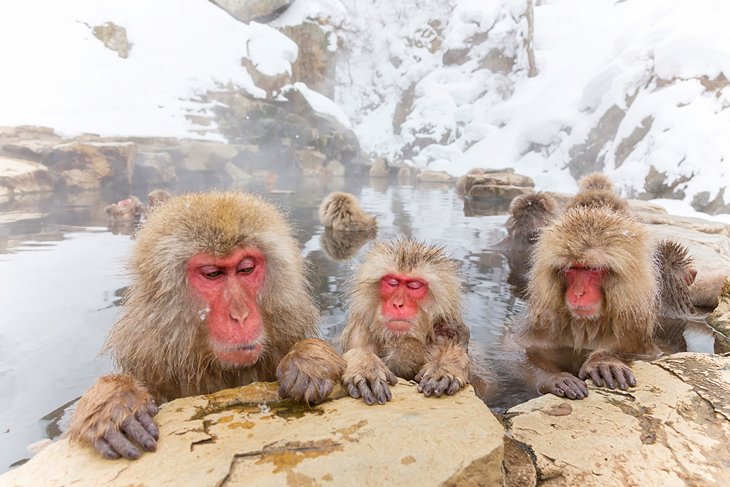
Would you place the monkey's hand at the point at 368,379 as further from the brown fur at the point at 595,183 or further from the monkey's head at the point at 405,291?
the brown fur at the point at 595,183

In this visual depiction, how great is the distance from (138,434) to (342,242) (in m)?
4.99

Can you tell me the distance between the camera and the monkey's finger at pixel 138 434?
1.46 meters

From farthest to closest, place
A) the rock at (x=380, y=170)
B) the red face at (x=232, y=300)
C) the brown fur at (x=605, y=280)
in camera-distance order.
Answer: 1. the rock at (x=380, y=170)
2. the brown fur at (x=605, y=280)
3. the red face at (x=232, y=300)

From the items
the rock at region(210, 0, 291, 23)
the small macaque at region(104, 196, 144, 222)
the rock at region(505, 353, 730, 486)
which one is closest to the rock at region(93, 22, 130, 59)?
the rock at region(210, 0, 291, 23)

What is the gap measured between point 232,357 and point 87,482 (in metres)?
0.55

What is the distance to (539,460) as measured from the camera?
5.38 ft

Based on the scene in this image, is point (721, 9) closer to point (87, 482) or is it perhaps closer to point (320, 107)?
point (320, 107)

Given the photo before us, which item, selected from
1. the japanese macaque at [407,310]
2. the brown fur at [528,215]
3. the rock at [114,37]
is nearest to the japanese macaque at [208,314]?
the japanese macaque at [407,310]

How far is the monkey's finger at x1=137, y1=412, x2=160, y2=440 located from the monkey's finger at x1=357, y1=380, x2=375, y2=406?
72 cm

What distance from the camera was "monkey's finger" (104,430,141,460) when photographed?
143cm

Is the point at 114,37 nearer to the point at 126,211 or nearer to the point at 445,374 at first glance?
the point at 126,211

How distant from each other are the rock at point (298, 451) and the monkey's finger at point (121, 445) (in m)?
0.02

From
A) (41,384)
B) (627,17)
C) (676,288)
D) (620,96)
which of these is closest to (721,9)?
(620,96)

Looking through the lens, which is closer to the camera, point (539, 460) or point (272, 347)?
point (539, 460)
